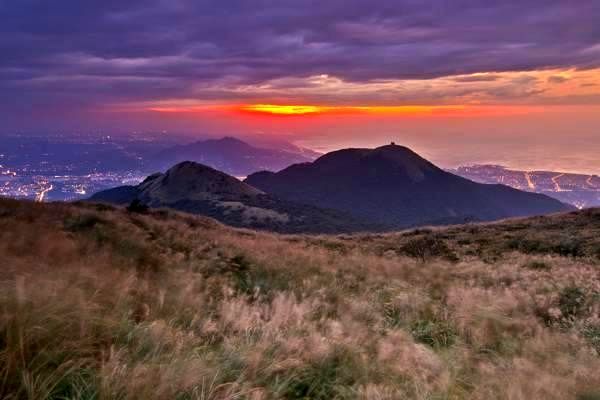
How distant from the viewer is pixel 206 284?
25.1 feet

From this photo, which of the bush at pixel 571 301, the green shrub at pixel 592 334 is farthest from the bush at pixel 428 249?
the green shrub at pixel 592 334

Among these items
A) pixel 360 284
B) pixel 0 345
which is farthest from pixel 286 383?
pixel 360 284

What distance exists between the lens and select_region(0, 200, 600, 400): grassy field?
11.3 feet

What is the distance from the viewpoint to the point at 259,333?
513cm

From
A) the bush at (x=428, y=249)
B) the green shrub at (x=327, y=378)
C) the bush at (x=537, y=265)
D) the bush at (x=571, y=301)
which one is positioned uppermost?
the green shrub at (x=327, y=378)

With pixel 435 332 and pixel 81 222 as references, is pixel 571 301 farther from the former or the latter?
pixel 81 222

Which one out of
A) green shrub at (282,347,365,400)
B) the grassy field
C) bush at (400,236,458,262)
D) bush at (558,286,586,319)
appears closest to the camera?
the grassy field

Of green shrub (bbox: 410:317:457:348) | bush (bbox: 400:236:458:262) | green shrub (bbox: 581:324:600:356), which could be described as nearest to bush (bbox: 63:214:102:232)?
green shrub (bbox: 410:317:457:348)

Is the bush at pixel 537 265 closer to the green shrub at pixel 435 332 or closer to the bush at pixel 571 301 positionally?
the bush at pixel 571 301

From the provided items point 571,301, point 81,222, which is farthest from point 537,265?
point 81,222

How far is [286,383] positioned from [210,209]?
177 m

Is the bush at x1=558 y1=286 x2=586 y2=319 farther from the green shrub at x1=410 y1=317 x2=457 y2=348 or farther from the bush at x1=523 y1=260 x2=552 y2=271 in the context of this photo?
the bush at x1=523 y1=260 x2=552 y2=271

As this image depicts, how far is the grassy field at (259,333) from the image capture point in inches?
136

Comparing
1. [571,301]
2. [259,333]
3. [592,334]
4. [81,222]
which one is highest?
[259,333]
